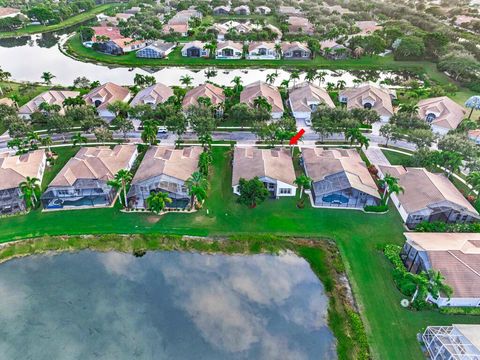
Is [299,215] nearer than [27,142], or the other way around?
[299,215]

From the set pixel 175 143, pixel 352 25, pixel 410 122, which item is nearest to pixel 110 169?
pixel 175 143

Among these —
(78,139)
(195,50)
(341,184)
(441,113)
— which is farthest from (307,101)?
(195,50)

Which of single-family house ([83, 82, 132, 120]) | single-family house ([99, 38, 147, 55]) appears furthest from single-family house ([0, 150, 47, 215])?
single-family house ([99, 38, 147, 55])

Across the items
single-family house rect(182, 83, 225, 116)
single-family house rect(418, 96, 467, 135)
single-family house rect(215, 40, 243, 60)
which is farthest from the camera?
single-family house rect(215, 40, 243, 60)

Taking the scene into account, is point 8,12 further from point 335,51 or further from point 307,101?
point 307,101

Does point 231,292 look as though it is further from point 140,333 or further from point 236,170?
point 236,170

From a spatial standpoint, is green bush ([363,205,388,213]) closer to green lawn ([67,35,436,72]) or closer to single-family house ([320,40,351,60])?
green lawn ([67,35,436,72])

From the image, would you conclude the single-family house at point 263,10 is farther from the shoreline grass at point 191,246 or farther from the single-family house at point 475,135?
the shoreline grass at point 191,246

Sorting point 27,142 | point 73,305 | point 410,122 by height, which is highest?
point 410,122
